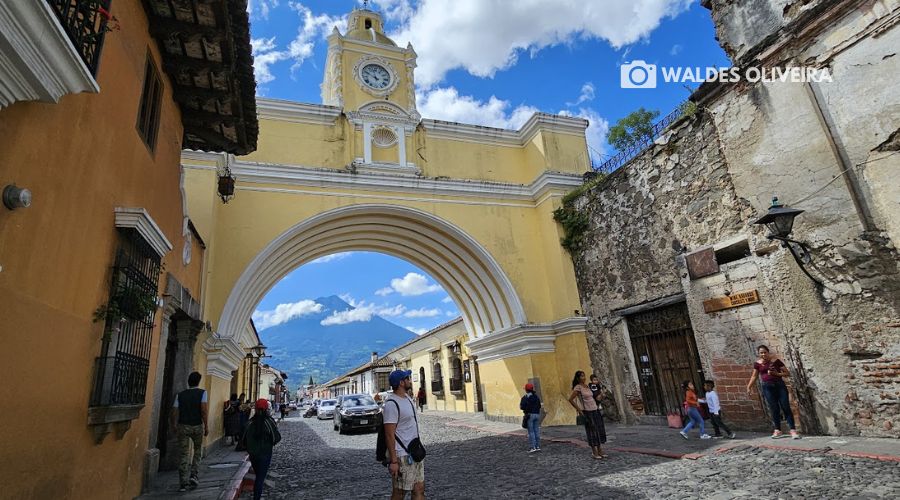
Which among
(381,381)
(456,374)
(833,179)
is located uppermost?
(833,179)

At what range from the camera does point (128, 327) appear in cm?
431

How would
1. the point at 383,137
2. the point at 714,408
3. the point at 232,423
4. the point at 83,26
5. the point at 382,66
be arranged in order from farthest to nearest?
the point at 382,66 → the point at 383,137 → the point at 232,423 → the point at 714,408 → the point at 83,26

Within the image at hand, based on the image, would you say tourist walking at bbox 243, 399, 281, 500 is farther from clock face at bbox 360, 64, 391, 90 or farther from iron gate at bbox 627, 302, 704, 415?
clock face at bbox 360, 64, 391, 90

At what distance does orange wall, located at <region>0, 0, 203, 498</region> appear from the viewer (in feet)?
8.80

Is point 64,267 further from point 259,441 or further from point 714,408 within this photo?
point 714,408

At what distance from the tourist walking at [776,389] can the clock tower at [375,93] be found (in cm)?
923

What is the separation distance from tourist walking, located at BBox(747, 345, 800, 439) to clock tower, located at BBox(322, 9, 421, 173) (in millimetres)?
9232

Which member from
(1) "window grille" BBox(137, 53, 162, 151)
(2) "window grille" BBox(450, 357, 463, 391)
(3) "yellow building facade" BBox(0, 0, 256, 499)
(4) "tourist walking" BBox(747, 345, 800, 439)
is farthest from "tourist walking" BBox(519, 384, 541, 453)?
(2) "window grille" BBox(450, 357, 463, 391)

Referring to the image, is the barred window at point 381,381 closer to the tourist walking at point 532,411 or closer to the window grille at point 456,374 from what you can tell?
the window grille at point 456,374

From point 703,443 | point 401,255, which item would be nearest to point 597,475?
point 703,443

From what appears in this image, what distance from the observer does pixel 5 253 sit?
2570mm

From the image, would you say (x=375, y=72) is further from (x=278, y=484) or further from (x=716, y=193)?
(x=278, y=484)

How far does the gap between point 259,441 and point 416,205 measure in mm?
8447

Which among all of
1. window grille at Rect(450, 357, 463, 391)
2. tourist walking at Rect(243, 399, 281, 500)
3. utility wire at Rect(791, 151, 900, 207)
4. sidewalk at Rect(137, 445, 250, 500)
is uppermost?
utility wire at Rect(791, 151, 900, 207)
